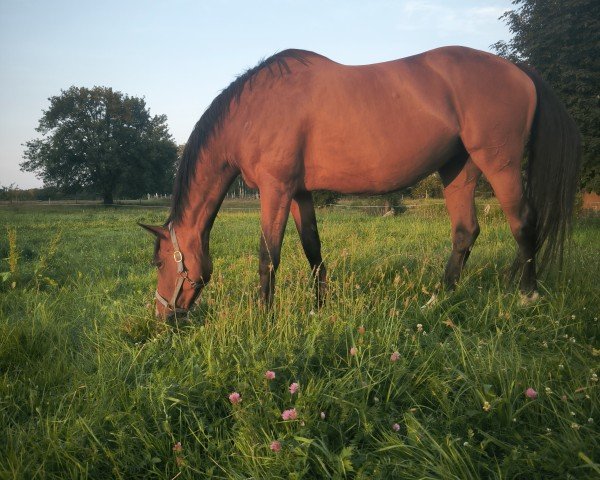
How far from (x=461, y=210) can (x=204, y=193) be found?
2.64 meters

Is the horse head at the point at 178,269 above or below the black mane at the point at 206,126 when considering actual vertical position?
below

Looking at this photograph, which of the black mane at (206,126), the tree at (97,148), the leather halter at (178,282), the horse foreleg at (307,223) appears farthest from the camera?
the tree at (97,148)

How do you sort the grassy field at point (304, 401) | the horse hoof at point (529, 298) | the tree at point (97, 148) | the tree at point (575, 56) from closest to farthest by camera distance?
the grassy field at point (304, 401) → the horse hoof at point (529, 298) → the tree at point (575, 56) → the tree at point (97, 148)

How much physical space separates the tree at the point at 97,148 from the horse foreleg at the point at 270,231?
4232 cm

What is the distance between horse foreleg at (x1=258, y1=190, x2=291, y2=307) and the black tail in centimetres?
237

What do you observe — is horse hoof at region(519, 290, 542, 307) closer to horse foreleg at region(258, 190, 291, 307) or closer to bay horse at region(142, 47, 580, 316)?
bay horse at region(142, 47, 580, 316)

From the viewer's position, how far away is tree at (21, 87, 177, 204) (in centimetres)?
4047

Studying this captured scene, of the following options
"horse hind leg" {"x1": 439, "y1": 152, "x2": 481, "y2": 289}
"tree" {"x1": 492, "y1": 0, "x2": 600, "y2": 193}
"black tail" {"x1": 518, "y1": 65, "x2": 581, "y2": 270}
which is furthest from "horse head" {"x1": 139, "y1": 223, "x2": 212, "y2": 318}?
"tree" {"x1": 492, "y1": 0, "x2": 600, "y2": 193}

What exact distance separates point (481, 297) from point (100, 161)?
44568 millimetres

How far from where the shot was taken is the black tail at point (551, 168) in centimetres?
360

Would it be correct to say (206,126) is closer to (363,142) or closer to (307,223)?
(307,223)

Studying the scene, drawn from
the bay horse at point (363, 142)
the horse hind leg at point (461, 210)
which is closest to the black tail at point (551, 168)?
the bay horse at point (363, 142)

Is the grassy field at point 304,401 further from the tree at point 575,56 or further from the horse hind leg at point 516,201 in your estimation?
the tree at point 575,56

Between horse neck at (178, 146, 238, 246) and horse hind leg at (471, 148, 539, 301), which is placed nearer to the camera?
horse hind leg at (471, 148, 539, 301)
